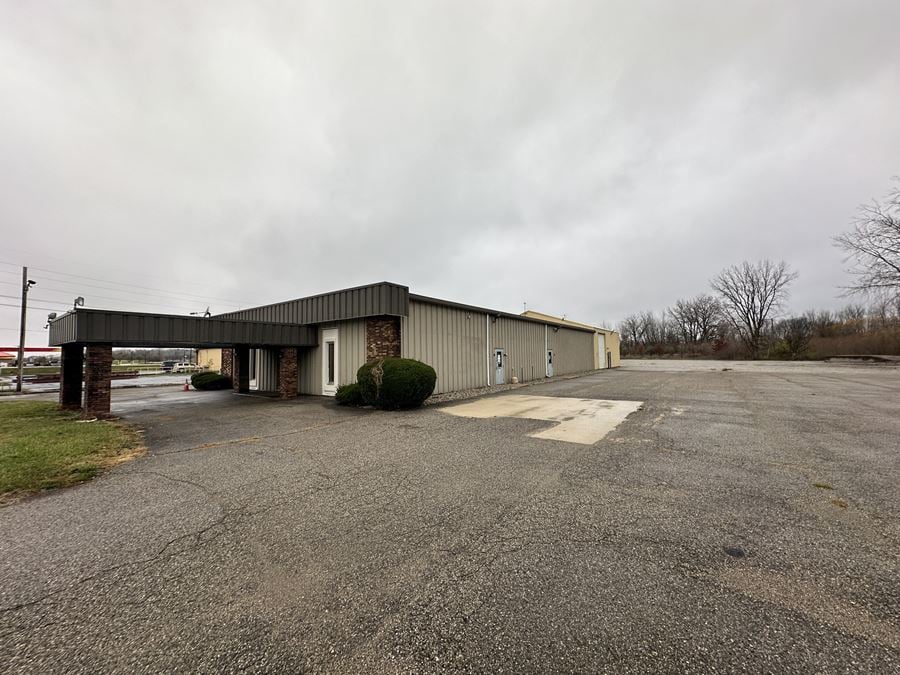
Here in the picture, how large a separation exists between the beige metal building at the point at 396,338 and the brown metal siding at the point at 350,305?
32mm

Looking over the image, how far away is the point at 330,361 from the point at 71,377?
25.9ft

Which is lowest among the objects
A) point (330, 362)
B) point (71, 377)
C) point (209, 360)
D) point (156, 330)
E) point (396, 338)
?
point (71, 377)

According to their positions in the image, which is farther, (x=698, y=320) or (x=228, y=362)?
(x=698, y=320)

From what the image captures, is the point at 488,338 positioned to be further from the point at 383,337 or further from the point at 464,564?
the point at 464,564

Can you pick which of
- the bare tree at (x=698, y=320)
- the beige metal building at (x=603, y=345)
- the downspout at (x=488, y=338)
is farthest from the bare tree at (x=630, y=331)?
the downspout at (x=488, y=338)

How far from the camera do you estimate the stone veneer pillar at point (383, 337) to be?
38.1 ft

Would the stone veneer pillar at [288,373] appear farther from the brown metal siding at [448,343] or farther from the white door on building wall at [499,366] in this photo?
the white door on building wall at [499,366]

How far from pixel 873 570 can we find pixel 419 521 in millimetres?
3493

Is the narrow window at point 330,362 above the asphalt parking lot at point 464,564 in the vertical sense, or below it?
above

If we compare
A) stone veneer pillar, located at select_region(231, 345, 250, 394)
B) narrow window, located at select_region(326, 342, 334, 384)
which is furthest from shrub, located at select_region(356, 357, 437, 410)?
stone veneer pillar, located at select_region(231, 345, 250, 394)

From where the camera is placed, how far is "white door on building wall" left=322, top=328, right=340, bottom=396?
13642mm

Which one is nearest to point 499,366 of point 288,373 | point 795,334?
point 288,373

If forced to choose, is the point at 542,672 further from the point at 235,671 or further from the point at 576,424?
the point at 576,424

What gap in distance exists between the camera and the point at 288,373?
1382 centimetres
